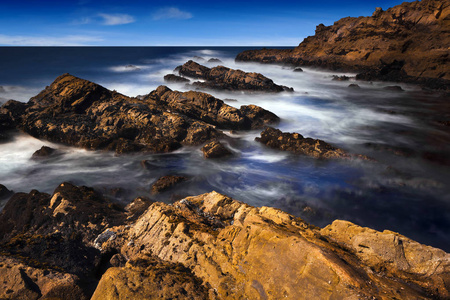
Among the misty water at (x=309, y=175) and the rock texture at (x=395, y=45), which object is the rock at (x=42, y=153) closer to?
the misty water at (x=309, y=175)

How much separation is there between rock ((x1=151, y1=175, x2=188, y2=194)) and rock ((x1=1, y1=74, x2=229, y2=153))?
3.29 metres

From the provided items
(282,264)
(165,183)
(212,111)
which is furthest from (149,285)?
(212,111)

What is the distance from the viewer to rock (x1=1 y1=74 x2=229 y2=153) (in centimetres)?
1469

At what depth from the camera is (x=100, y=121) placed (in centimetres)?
1520

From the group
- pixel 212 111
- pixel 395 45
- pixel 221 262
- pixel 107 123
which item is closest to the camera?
pixel 221 262

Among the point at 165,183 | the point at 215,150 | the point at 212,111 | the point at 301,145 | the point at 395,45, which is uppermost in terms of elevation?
the point at 395,45

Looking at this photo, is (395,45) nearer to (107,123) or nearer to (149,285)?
(107,123)

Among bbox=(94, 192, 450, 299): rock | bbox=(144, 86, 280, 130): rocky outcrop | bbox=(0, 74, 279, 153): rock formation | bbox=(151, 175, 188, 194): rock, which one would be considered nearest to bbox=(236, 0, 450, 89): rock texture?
bbox=(144, 86, 280, 130): rocky outcrop

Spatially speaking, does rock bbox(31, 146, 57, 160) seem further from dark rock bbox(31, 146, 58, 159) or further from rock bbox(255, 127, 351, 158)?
rock bbox(255, 127, 351, 158)

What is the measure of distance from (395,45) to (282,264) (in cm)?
5357

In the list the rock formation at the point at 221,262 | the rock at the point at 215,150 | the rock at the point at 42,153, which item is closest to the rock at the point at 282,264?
the rock formation at the point at 221,262

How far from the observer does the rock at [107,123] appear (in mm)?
14688

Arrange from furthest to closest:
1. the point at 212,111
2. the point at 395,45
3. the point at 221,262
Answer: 1. the point at 395,45
2. the point at 212,111
3. the point at 221,262

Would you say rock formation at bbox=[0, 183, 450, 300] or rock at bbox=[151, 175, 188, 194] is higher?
rock formation at bbox=[0, 183, 450, 300]
